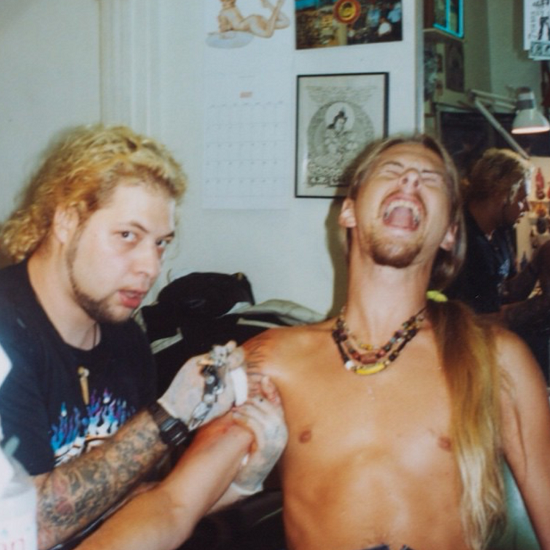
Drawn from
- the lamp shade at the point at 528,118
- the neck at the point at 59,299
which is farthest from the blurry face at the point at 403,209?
the neck at the point at 59,299

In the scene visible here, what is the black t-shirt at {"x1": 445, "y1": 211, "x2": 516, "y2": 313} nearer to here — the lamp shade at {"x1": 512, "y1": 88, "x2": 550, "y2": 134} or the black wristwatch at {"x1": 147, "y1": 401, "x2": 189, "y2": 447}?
the lamp shade at {"x1": 512, "y1": 88, "x2": 550, "y2": 134}

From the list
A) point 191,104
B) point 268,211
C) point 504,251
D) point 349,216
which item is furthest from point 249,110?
point 504,251

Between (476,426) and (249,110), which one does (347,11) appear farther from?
(476,426)

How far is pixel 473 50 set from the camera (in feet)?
6.60

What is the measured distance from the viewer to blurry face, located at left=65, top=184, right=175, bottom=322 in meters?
1.42

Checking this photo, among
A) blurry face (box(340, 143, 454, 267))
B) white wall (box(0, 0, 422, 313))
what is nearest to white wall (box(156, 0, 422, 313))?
white wall (box(0, 0, 422, 313))

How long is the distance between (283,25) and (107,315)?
122 centimetres

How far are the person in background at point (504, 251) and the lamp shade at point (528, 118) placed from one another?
0.24ft

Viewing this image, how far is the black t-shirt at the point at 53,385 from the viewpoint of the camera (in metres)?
1.27

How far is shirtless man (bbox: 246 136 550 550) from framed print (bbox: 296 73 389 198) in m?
0.49

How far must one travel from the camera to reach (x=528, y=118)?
2008 mm

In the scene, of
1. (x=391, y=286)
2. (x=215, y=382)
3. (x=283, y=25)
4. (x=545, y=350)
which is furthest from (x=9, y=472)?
(x=283, y=25)

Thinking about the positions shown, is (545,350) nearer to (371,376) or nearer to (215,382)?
(371,376)

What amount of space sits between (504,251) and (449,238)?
434mm
